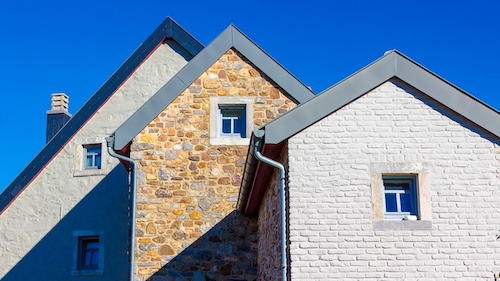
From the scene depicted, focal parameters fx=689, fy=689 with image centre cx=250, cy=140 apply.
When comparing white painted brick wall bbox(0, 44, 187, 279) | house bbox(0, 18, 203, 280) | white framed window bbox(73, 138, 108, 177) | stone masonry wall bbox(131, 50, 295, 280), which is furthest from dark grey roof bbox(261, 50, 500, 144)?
white framed window bbox(73, 138, 108, 177)

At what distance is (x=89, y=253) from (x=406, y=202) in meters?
10.0

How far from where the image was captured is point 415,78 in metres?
8.66

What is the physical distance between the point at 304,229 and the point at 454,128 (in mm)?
2293

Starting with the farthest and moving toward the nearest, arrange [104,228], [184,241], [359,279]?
[104,228] < [184,241] < [359,279]

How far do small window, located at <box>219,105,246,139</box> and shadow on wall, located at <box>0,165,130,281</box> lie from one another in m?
4.13

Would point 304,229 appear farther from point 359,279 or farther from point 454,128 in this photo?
point 454,128

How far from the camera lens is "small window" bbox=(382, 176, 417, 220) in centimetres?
832

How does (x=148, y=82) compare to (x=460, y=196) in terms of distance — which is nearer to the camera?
(x=460, y=196)

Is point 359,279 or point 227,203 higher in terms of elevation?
point 227,203

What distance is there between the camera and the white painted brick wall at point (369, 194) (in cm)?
805

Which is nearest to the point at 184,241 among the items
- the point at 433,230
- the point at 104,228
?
the point at 104,228

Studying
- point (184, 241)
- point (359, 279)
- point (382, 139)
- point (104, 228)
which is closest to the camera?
point (359, 279)

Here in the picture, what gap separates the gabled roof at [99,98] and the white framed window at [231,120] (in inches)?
121

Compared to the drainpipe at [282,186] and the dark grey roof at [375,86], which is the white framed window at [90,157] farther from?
the dark grey roof at [375,86]
